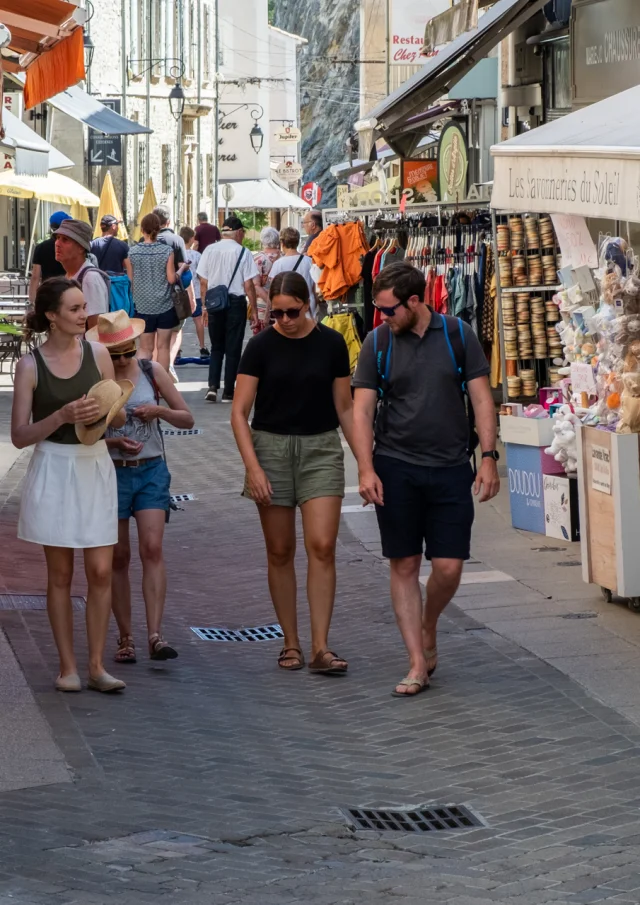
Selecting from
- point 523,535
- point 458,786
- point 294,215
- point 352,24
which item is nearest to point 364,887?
point 458,786

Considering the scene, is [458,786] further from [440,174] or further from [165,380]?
[440,174]

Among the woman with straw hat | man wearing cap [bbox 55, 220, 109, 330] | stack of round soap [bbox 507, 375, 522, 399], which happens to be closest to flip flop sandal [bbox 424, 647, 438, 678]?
the woman with straw hat

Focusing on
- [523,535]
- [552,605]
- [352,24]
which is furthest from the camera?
[352,24]

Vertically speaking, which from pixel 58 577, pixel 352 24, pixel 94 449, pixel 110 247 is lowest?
pixel 58 577

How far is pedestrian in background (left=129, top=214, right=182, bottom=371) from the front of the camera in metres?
16.5

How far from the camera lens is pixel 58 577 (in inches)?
277

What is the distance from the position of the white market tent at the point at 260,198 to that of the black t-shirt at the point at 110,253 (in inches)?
1371

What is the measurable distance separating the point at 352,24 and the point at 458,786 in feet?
297

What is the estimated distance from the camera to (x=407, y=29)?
24.9 meters

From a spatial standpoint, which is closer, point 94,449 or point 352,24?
point 94,449

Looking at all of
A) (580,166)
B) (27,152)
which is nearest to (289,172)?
(27,152)

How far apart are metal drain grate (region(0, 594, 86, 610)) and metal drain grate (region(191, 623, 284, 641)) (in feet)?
2.49

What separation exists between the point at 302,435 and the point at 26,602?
2.29 metres

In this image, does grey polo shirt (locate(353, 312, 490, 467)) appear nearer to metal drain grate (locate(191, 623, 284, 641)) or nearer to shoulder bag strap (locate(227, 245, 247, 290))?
metal drain grate (locate(191, 623, 284, 641))
